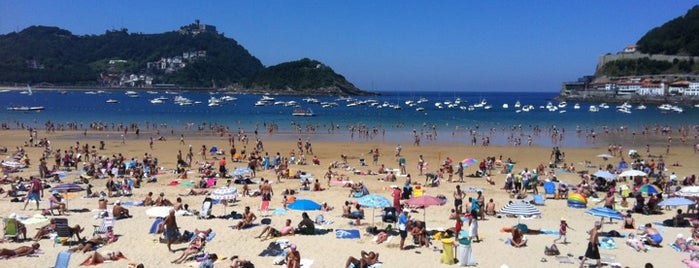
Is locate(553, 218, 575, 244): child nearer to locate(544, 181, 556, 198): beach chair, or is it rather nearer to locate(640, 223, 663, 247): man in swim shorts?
locate(640, 223, 663, 247): man in swim shorts

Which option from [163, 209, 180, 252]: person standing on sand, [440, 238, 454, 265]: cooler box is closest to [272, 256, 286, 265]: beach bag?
[163, 209, 180, 252]: person standing on sand

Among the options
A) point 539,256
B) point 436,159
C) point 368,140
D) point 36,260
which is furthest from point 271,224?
point 368,140

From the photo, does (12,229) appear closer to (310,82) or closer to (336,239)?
(336,239)

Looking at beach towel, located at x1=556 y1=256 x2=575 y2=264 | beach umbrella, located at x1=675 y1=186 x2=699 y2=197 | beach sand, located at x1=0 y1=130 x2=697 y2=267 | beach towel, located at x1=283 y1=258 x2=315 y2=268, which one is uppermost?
beach umbrella, located at x1=675 y1=186 x2=699 y2=197

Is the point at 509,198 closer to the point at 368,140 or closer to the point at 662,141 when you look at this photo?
the point at 368,140

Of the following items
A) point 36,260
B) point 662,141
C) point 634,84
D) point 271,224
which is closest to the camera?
point 36,260

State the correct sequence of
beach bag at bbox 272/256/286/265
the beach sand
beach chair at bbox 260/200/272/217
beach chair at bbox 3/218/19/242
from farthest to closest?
beach chair at bbox 260/200/272/217 → beach chair at bbox 3/218/19/242 → the beach sand → beach bag at bbox 272/256/286/265

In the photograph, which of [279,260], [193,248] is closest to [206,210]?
[193,248]

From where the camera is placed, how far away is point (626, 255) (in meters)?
12.5

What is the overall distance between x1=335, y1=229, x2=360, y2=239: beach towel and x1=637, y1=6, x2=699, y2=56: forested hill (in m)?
160

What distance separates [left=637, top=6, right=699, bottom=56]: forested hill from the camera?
14762cm

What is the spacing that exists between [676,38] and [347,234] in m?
172

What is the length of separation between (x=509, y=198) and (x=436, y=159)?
40.3 feet

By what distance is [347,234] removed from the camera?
1405cm
